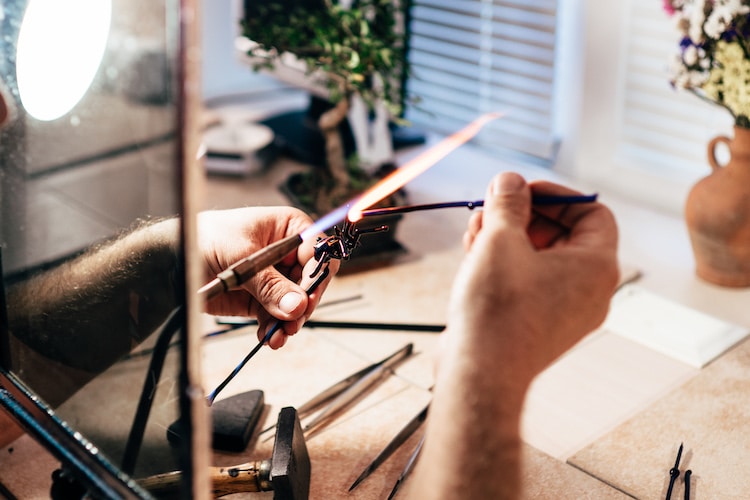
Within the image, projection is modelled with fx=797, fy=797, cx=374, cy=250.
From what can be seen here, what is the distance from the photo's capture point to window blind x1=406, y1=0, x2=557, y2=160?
1.67m

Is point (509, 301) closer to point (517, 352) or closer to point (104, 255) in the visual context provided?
point (517, 352)

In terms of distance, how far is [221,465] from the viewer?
0.81 metres

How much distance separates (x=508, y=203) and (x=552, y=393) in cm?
43

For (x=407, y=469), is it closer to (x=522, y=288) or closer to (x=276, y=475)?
(x=276, y=475)

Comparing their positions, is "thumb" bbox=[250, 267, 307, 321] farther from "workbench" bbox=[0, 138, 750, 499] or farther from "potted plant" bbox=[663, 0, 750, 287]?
"potted plant" bbox=[663, 0, 750, 287]

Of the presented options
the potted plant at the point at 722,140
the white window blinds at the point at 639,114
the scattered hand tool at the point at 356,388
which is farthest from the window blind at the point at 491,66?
the scattered hand tool at the point at 356,388

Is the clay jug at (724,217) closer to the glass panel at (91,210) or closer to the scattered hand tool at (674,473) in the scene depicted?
the scattered hand tool at (674,473)

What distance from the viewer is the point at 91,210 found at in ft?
2.23

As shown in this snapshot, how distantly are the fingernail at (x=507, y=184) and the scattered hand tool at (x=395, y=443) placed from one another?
0.34m

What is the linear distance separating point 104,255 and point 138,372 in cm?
12

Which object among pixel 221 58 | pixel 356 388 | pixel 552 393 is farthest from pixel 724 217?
pixel 221 58

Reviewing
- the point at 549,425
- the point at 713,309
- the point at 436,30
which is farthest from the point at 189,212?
the point at 436,30

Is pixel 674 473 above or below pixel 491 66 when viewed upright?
below

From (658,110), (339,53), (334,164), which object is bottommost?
(334,164)
